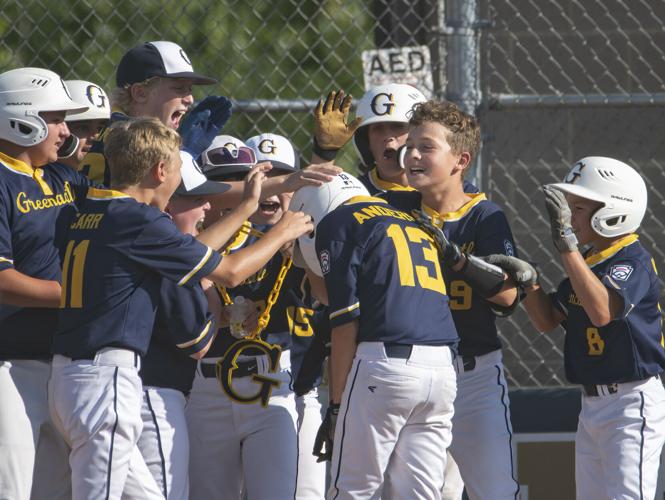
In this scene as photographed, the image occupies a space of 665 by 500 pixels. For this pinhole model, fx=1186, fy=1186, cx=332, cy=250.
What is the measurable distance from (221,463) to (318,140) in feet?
4.52

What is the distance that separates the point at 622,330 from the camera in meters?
4.75

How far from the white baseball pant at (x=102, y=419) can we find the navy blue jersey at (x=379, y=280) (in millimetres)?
772

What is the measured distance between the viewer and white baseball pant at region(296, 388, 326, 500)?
4.83 meters

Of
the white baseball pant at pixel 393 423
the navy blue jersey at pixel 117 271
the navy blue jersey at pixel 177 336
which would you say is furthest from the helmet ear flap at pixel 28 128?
the white baseball pant at pixel 393 423

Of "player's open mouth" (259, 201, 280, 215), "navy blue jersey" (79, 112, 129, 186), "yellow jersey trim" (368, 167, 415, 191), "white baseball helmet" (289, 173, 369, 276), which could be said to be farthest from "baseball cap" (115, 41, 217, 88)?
"white baseball helmet" (289, 173, 369, 276)

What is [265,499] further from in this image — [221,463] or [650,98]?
[650,98]

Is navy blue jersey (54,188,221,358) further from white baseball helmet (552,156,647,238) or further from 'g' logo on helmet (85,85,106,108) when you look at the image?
white baseball helmet (552,156,647,238)

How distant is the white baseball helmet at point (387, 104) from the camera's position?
17.3 feet

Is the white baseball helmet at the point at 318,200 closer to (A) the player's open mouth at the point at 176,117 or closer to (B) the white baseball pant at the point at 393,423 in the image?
(B) the white baseball pant at the point at 393,423

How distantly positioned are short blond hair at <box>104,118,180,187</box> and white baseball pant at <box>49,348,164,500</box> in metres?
0.62

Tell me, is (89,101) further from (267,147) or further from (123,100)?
(267,147)

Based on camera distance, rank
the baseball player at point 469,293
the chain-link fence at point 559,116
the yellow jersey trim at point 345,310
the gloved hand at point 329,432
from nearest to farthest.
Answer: the yellow jersey trim at point 345,310, the gloved hand at point 329,432, the baseball player at point 469,293, the chain-link fence at point 559,116

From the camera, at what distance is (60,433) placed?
4.16 m

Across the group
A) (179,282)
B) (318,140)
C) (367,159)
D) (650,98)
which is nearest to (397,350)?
(179,282)
